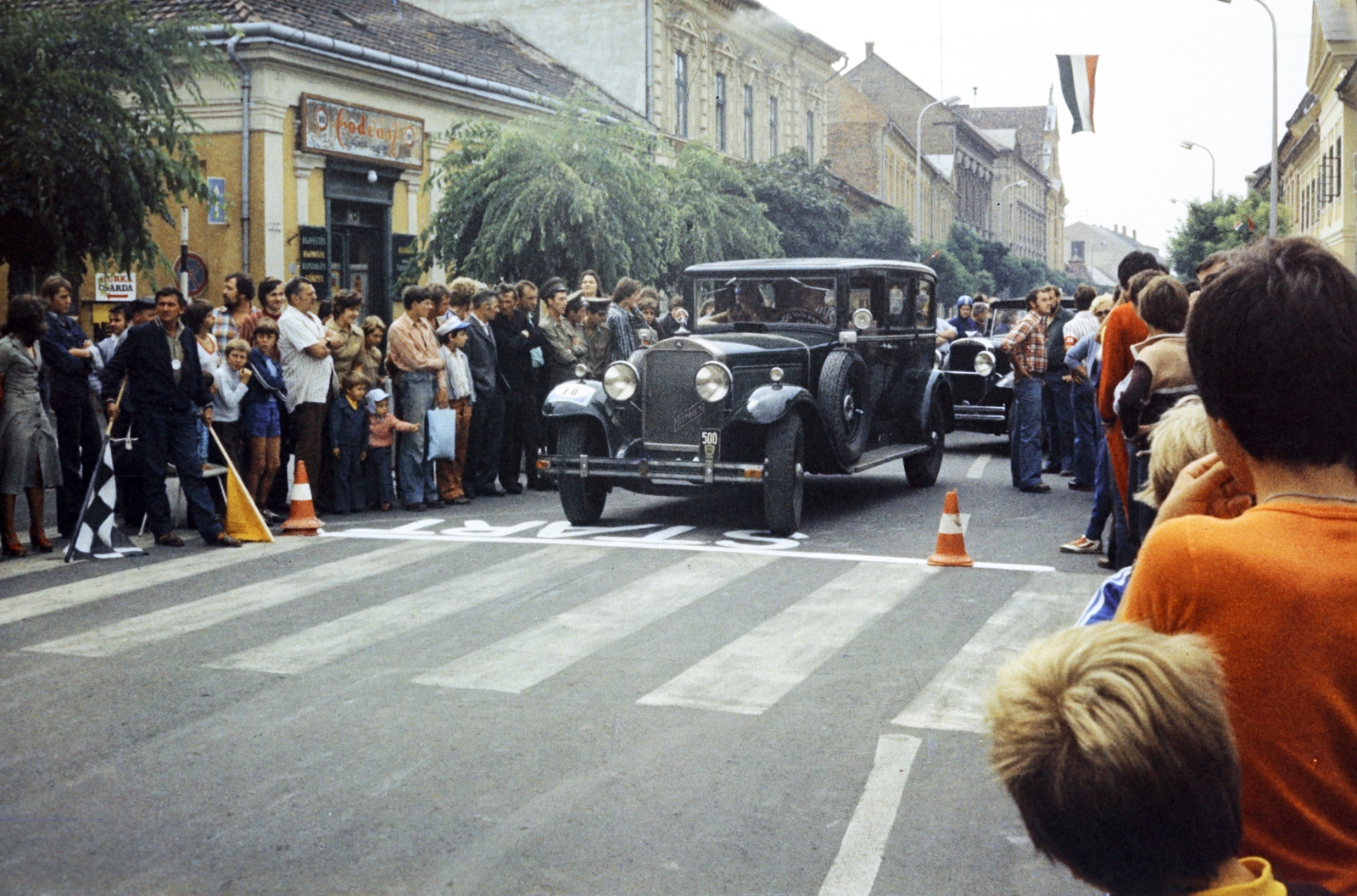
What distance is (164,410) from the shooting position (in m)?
10.4

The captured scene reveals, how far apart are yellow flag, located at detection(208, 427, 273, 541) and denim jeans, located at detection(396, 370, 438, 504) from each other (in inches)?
79.0

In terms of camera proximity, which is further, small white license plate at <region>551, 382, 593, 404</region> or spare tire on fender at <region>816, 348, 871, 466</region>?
spare tire on fender at <region>816, 348, 871, 466</region>

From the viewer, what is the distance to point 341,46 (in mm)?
25688

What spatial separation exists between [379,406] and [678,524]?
2.79m

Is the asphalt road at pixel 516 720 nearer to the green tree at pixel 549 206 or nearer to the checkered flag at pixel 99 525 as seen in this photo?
the checkered flag at pixel 99 525

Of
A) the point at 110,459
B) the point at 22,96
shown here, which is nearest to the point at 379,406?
the point at 110,459

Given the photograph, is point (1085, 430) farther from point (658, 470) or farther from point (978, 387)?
point (978, 387)

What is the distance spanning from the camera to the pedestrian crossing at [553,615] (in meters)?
6.36

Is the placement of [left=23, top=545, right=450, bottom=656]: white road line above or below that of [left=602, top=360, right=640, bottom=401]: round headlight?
below

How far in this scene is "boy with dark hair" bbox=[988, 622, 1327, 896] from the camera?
1.60 meters

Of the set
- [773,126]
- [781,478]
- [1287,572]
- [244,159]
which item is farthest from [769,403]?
[773,126]

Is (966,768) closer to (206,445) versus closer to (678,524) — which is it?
(678,524)

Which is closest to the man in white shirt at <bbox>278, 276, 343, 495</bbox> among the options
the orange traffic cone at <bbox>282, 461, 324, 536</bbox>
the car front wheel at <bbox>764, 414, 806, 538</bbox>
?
the orange traffic cone at <bbox>282, 461, 324, 536</bbox>

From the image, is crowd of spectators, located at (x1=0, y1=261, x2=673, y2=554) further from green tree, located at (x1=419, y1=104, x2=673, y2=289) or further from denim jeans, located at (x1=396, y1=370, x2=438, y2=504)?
green tree, located at (x1=419, y1=104, x2=673, y2=289)
